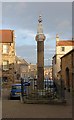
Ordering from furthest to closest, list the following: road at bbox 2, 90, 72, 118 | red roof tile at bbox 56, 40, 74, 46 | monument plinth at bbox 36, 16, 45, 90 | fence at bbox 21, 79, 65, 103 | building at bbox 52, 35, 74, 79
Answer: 1. red roof tile at bbox 56, 40, 74, 46
2. building at bbox 52, 35, 74, 79
3. monument plinth at bbox 36, 16, 45, 90
4. fence at bbox 21, 79, 65, 103
5. road at bbox 2, 90, 72, 118

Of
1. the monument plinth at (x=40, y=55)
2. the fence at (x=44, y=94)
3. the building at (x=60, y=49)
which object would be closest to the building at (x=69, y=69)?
the monument plinth at (x=40, y=55)

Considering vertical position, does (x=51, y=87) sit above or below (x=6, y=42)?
below

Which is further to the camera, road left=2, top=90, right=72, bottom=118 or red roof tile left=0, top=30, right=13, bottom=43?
red roof tile left=0, top=30, right=13, bottom=43

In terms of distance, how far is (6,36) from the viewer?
214ft

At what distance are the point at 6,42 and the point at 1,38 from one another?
1.64 m

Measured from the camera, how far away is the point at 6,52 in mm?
62000

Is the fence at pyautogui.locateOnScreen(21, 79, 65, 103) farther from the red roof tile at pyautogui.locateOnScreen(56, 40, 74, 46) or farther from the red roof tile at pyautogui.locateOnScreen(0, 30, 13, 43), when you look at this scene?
the red roof tile at pyautogui.locateOnScreen(56, 40, 74, 46)

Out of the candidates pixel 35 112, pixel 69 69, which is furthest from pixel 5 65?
pixel 35 112

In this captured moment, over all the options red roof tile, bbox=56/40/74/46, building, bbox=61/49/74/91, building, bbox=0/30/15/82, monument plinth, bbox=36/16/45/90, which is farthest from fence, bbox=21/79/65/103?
red roof tile, bbox=56/40/74/46

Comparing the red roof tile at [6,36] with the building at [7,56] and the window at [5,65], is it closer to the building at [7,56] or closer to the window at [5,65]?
the building at [7,56]

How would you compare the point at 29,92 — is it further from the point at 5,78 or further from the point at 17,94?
the point at 5,78

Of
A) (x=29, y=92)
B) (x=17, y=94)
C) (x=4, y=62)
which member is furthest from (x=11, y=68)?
(x=29, y=92)

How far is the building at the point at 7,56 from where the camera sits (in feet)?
198

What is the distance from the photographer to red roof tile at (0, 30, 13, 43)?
6311cm
